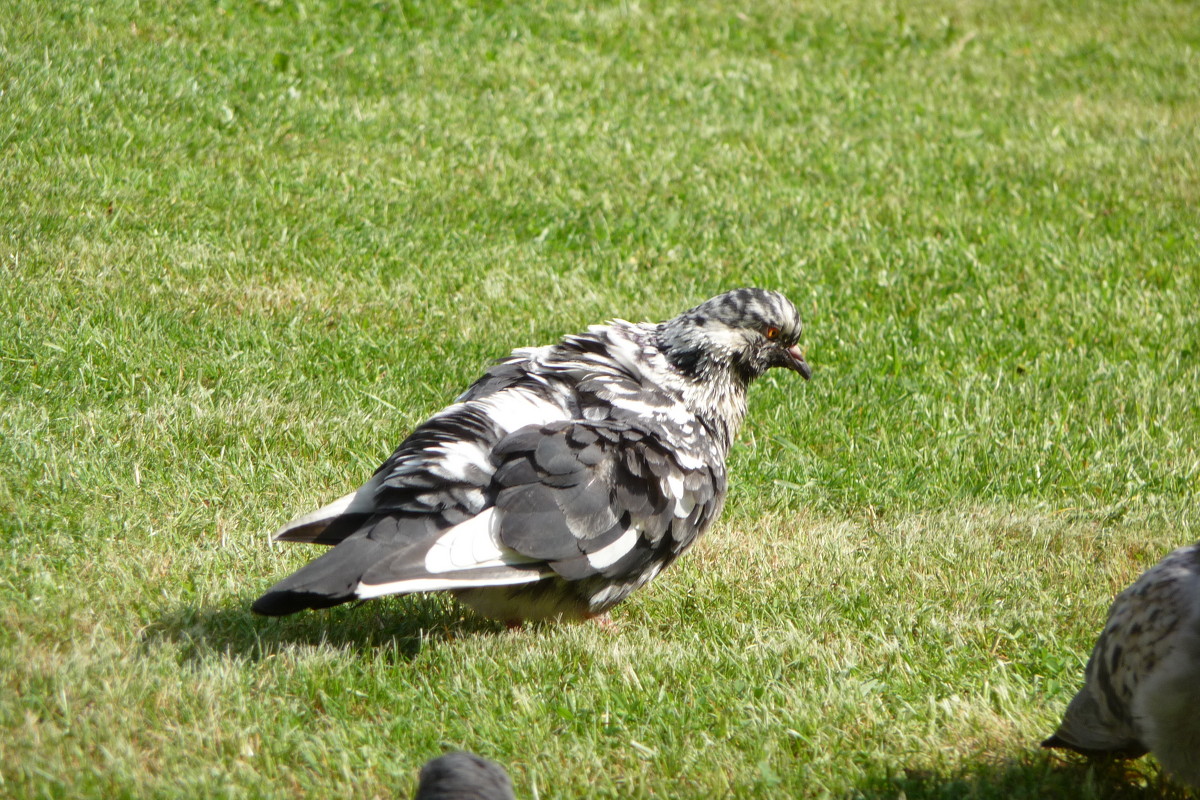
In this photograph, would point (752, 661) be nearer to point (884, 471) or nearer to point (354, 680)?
point (354, 680)

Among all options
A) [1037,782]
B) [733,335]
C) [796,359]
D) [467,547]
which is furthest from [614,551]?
[796,359]

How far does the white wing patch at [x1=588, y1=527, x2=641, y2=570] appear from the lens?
13.3 ft

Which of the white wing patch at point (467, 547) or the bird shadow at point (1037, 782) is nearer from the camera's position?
the bird shadow at point (1037, 782)

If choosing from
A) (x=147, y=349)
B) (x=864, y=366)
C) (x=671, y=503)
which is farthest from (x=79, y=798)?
(x=864, y=366)

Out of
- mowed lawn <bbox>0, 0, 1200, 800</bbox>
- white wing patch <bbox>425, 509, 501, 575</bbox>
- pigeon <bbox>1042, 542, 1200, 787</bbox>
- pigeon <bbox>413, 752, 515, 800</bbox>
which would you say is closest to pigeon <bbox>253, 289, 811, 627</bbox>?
white wing patch <bbox>425, 509, 501, 575</bbox>

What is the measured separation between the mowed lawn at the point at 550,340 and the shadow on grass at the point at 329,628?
2 cm

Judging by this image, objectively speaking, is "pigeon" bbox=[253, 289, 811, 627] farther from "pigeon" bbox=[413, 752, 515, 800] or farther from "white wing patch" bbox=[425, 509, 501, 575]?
"pigeon" bbox=[413, 752, 515, 800]

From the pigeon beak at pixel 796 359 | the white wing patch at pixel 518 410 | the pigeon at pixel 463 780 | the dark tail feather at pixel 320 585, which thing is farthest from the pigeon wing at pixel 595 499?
the pigeon beak at pixel 796 359

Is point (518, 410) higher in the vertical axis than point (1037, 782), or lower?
higher

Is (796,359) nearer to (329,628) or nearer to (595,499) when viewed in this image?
(595,499)

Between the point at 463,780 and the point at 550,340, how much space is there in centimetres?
399

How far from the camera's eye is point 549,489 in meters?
4.00

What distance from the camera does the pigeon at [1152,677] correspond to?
9.74ft

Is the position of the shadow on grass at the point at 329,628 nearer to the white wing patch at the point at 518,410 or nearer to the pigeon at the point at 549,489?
the pigeon at the point at 549,489
